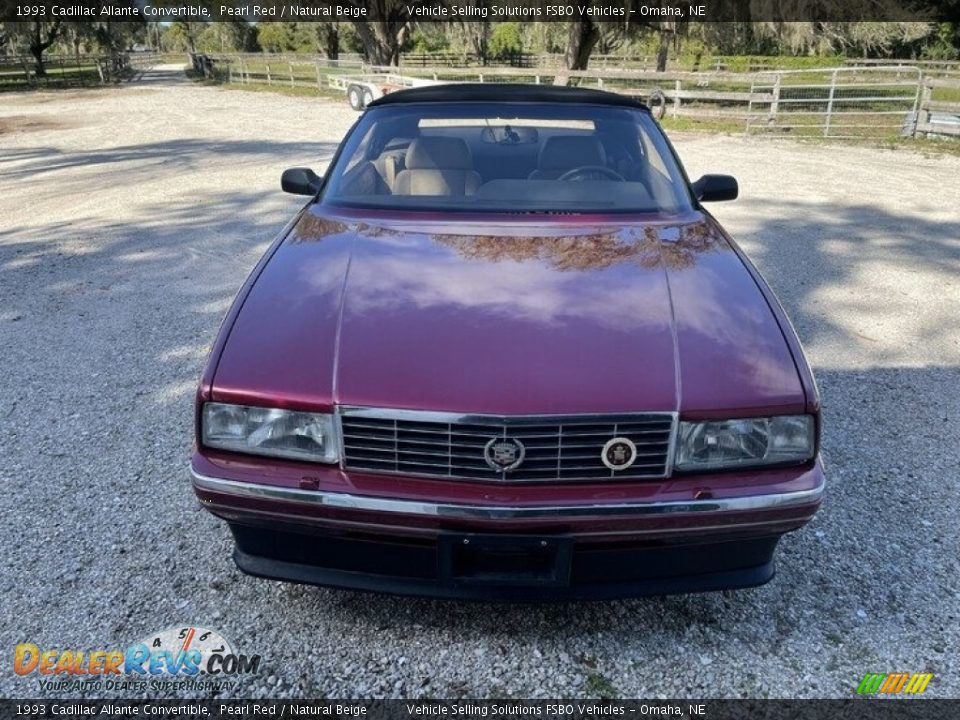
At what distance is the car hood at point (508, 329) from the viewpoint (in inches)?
74.4

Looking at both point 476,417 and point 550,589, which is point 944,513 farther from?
point 476,417

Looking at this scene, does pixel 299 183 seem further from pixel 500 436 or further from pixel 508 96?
pixel 500 436

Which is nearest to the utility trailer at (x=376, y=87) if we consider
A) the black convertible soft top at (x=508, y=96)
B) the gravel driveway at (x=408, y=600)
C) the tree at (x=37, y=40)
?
the gravel driveway at (x=408, y=600)

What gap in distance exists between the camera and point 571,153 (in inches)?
134

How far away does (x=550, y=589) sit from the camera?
6.47 ft

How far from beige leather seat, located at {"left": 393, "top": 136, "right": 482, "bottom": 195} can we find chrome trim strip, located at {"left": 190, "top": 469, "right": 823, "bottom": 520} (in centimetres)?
167

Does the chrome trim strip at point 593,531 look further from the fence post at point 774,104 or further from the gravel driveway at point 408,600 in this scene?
the fence post at point 774,104

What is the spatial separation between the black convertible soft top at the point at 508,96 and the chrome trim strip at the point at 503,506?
7.39 feet

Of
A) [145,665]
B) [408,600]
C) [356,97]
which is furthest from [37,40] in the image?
[408,600]

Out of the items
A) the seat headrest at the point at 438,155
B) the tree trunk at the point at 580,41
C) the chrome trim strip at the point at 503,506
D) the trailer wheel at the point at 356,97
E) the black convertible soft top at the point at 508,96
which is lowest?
the chrome trim strip at the point at 503,506

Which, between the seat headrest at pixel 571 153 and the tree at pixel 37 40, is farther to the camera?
the tree at pixel 37 40

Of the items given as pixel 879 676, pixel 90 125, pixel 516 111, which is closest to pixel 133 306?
pixel 516 111

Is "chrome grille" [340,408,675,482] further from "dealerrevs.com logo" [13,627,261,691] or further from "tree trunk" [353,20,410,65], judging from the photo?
"tree trunk" [353,20,410,65]

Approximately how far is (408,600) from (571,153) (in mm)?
2166
